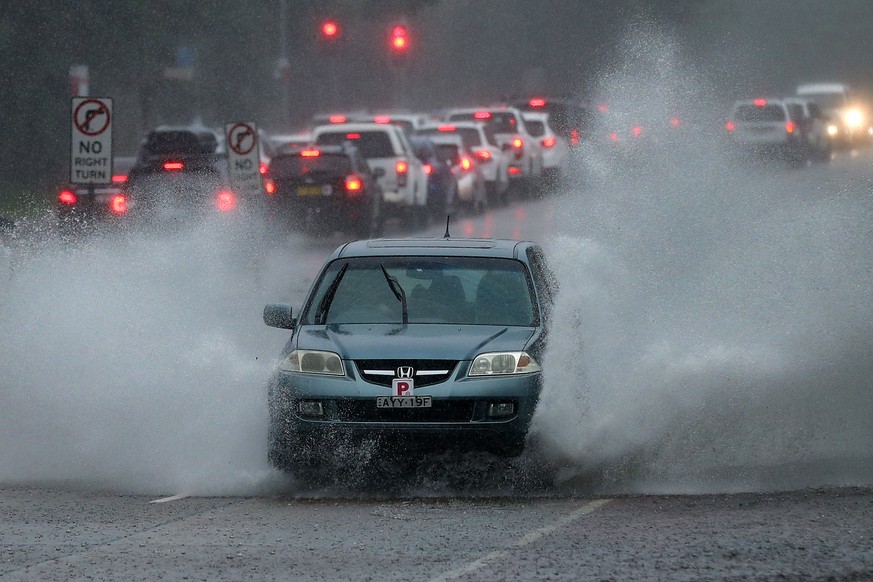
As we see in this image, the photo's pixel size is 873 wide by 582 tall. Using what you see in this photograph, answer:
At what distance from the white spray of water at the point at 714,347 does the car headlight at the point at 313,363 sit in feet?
3.62

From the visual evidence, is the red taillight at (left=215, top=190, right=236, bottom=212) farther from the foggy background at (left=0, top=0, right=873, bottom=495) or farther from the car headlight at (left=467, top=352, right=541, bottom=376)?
the car headlight at (left=467, top=352, right=541, bottom=376)

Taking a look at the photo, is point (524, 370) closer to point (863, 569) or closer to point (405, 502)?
point (405, 502)

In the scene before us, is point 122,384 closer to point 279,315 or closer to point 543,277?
point 279,315

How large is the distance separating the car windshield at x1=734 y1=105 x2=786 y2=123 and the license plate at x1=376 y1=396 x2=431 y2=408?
4024 cm

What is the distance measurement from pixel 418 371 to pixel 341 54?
117 ft

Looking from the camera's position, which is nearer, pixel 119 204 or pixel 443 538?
pixel 443 538

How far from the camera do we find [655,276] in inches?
553

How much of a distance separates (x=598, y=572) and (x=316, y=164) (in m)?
23.6

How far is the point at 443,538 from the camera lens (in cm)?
794

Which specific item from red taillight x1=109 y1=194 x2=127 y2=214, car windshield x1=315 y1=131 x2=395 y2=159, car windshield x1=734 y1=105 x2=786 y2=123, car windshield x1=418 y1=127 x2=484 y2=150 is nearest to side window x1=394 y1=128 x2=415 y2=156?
car windshield x1=315 y1=131 x2=395 y2=159

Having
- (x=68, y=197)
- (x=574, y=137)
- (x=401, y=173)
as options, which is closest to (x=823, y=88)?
(x=574, y=137)

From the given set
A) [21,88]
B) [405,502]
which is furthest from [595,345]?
[21,88]

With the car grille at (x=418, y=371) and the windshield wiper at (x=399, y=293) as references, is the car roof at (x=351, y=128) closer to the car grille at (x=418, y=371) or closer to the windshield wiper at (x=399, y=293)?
the windshield wiper at (x=399, y=293)

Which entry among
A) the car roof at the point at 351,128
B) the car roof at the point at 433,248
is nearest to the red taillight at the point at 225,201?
the car roof at the point at 351,128
